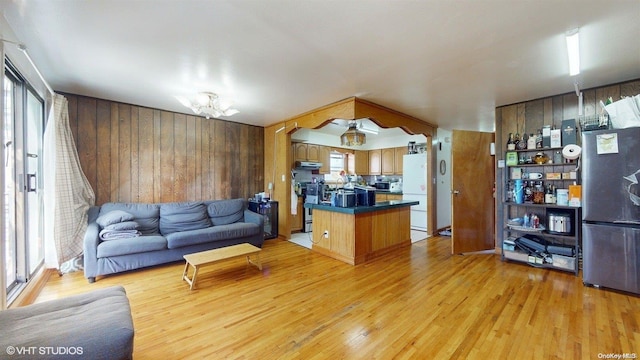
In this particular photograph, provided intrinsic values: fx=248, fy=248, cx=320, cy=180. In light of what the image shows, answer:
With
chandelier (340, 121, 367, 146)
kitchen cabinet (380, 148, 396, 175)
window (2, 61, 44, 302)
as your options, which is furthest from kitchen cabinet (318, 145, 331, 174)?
window (2, 61, 44, 302)

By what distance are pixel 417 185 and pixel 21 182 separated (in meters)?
6.14

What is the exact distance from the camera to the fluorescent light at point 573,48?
1.97 meters

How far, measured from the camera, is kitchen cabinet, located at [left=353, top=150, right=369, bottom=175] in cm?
719

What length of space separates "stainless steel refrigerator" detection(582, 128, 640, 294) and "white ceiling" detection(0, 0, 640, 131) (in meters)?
0.82

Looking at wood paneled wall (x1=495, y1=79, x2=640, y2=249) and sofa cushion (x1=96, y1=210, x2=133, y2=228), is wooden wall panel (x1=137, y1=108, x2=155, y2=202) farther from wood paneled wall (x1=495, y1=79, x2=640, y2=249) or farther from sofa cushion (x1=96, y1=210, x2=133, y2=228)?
wood paneled wall (x1=495, y1=79, x2=640, y2=249)

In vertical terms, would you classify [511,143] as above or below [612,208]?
above

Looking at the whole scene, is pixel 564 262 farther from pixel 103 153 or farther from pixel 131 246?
pixel 103 153

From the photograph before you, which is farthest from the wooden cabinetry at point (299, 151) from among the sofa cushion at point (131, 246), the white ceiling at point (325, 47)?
the sofa cushion at point (131, 246)

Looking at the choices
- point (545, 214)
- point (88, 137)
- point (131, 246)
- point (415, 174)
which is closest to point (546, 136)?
point (545, 214)

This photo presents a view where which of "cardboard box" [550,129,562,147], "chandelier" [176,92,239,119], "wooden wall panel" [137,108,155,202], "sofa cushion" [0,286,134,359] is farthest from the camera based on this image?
"wooden wall panel" [137,108,155,202]

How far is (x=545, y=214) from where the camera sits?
11.4ft

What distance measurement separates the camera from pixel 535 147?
3.49 meters

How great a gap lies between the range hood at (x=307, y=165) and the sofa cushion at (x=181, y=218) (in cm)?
226

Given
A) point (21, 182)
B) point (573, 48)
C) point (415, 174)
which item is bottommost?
point (21, 182)
